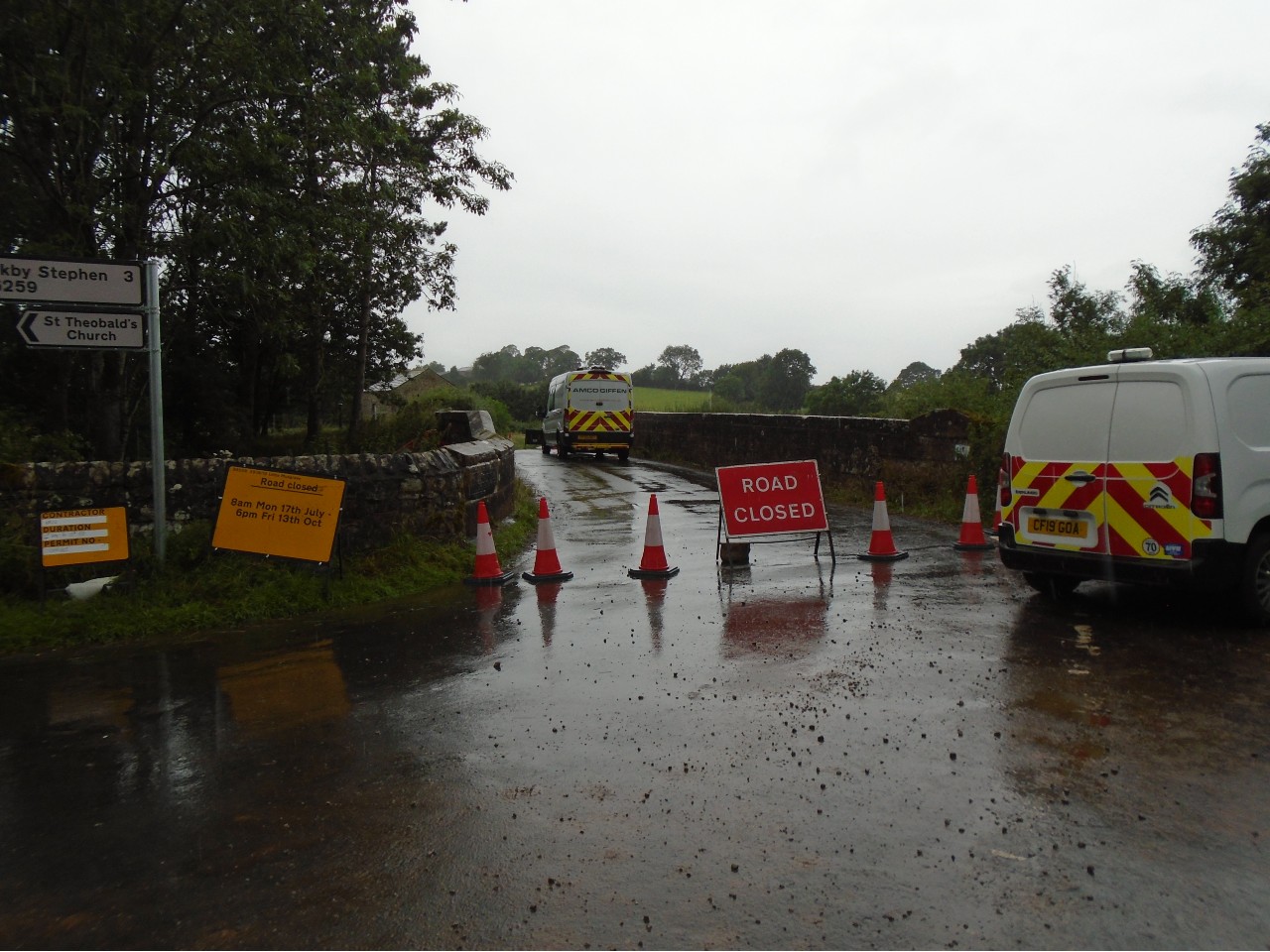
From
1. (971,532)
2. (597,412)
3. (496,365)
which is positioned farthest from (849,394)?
(496,365)

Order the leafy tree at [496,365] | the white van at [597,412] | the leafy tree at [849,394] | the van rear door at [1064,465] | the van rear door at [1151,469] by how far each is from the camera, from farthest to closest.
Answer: the leafy tree at [496,365]
the leafy tree at [849,394]
the white van at [597,412]
the van rear door at [1064,465]
the van rear door at [1151,469]

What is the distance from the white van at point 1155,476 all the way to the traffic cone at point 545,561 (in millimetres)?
4278

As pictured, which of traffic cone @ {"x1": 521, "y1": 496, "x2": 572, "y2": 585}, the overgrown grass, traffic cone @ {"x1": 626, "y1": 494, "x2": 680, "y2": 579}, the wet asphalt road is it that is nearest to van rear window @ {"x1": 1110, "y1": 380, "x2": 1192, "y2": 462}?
→ the wet asphalt road

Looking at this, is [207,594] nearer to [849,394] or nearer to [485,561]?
[485,561]

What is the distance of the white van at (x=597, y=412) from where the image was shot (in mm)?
26328

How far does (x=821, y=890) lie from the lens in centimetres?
312

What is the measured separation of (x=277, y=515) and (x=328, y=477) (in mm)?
555

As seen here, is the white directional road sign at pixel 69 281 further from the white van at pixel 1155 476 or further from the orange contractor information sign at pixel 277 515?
the white van at pixel 1155 476

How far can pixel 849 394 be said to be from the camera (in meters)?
29.8

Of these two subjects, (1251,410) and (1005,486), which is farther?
(1005,486)

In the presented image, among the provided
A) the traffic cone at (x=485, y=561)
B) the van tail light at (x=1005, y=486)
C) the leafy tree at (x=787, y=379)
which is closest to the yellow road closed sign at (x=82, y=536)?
the traffic cone at (x=485, y=561)

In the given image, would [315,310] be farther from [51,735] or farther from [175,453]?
[51,735]

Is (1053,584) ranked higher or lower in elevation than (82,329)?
lower

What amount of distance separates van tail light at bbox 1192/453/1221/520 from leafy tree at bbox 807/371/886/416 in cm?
2247
